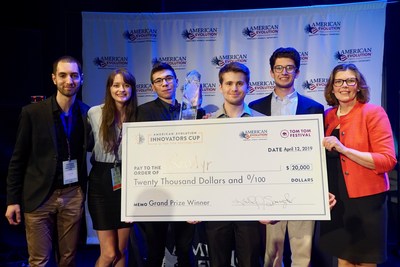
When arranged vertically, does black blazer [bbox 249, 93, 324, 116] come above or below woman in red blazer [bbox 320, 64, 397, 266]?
above

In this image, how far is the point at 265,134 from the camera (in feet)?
6.70

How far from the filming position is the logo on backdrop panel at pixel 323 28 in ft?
12.4

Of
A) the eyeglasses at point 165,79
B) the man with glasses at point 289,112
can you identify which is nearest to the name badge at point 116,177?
the eyeglasses at point 165,79

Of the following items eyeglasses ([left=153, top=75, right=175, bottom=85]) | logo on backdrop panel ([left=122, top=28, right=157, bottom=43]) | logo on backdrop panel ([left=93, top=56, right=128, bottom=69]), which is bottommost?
eyeglasses ([left=153, top=75, right=175, bottom=85])

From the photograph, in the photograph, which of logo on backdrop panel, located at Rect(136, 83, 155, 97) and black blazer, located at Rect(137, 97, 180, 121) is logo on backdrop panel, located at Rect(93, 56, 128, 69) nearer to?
logo on backdrop panel, located at Rect(136, 83, 155, 97)

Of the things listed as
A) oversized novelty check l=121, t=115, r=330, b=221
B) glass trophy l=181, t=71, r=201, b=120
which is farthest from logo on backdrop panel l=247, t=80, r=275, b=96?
oversized novelty check l=121, t=115, r=330, b=221

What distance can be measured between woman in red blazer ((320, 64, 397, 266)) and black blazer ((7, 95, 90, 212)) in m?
1.85

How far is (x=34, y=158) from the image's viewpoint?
2.42 metres

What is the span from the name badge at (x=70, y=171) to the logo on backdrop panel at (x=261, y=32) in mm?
2421

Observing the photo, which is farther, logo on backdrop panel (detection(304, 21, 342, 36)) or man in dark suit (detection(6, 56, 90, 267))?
logo on backdrop panel (detection(304, 21, 342, 36))

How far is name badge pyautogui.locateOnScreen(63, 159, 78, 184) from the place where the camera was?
240 centimetres

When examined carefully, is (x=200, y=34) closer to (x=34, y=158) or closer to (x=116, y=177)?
(x=116, y=177)

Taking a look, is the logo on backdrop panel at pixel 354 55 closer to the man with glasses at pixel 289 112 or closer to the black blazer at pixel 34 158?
the man with glasses at pixel 289 112
